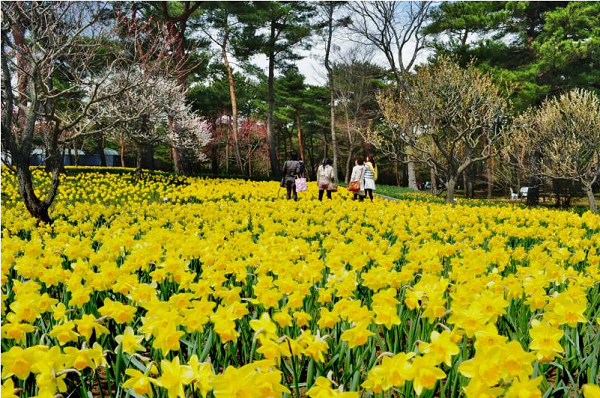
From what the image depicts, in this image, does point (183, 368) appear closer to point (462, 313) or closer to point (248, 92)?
point (462, 313)

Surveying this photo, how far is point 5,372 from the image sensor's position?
56.8 inches

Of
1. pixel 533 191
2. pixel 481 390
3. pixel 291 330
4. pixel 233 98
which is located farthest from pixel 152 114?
pixel 533 191

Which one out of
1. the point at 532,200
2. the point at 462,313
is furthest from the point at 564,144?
the point at 462,313

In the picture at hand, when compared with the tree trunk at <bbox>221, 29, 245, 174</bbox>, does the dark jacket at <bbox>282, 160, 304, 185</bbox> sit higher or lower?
lower

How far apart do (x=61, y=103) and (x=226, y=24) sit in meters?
10.00

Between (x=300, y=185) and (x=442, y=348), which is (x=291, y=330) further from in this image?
(x=300, y=185)

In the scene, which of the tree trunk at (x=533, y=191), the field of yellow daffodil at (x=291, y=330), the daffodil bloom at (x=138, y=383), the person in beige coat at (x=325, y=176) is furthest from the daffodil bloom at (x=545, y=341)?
the tree trunk at (x=533, y=191)

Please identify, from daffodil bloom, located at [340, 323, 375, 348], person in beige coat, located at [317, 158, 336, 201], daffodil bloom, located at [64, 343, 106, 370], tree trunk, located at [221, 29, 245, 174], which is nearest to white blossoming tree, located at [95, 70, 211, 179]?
tree trunk, located at [221, 29, 245, 174]

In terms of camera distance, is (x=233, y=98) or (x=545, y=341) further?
(x=233, y=98)

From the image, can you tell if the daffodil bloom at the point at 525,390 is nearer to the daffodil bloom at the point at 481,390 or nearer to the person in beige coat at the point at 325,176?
the daffodil bloom at the point at 481,390

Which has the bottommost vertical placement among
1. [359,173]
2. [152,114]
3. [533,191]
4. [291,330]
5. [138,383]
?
[291,330]

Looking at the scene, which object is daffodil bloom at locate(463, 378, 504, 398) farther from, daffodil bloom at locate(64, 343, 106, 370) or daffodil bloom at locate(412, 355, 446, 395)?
daffodil bloom at locate(64, 343, 106, 370)

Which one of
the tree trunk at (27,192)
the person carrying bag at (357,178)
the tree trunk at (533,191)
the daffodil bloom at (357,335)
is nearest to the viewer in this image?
the daffodil bloom at (357,335)

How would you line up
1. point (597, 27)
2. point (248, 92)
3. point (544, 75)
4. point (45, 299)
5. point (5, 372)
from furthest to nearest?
point (248, 92) < point (544, 75) < point (597, 27) < point (45, 299) < point (5, 372)
